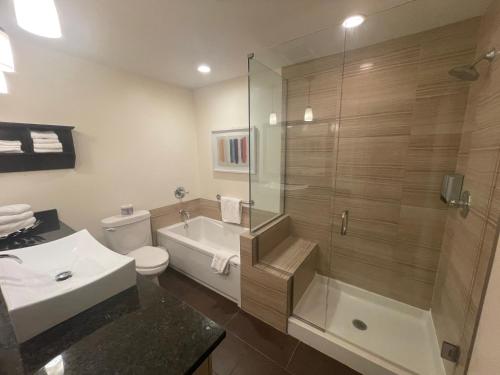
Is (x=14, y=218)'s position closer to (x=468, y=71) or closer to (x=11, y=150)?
(x=11, y=150)

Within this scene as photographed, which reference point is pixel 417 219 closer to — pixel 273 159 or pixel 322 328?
pixel 322 328

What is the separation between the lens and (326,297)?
6.54 feet

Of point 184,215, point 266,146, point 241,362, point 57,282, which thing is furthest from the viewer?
point 184,215

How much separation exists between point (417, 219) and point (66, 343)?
7.54ft

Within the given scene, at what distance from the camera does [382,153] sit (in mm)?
1756

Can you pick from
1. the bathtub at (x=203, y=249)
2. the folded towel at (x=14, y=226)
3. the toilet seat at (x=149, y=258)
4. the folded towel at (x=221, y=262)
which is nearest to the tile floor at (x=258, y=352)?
the bathtub at (x=203, y=249)

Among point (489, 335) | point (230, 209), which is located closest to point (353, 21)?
point (489, 335)

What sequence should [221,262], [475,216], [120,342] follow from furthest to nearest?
[221,262] < [475,216] < [120,342]

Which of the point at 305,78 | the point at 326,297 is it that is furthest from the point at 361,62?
the point at 326,297

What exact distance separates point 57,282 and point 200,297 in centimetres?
133

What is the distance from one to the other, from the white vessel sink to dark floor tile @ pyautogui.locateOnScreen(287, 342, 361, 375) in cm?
131

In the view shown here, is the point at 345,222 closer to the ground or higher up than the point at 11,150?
closer to the ground

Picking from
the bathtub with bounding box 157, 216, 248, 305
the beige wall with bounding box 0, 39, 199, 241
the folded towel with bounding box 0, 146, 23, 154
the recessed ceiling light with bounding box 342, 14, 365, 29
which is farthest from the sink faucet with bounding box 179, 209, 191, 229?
the recessed ceiling light with bounding box 342, 14, 365, 29

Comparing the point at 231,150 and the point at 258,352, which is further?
the point at 231,150
